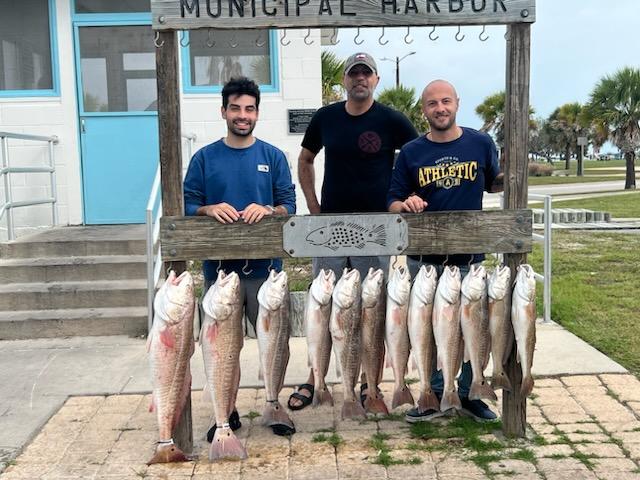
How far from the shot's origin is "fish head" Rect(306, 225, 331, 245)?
395 cm

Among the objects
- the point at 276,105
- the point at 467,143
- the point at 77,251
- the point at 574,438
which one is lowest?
the point at 574,438

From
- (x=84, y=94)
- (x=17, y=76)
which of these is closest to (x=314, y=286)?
(x=84, y=94)

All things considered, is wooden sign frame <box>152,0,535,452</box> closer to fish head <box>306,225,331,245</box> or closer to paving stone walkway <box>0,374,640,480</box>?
paving stone walkway <box>0,374,640,480</box>

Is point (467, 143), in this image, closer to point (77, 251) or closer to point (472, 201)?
point (472, 201)

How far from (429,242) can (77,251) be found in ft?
15.7

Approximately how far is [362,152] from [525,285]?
56.7 inches

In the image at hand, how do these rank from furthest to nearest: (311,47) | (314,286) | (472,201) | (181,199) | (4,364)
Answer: (311,47), (4,364), (472,201), (181,199), (314,286)

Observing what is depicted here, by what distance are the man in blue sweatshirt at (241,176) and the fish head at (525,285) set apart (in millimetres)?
1443

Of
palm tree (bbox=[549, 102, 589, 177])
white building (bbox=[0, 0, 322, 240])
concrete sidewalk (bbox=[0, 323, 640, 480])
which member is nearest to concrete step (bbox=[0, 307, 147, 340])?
concrete sidewalk (bbox=[0, 323, 640, 480])

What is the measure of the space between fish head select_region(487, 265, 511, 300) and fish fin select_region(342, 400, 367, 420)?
97cm

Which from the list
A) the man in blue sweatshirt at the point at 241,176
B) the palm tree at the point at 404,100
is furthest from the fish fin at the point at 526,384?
the palm tree at the point at 404,100

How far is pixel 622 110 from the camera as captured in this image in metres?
30.9

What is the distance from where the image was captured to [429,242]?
3.99 metres

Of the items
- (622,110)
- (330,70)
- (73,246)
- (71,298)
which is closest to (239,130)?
(71,298)
